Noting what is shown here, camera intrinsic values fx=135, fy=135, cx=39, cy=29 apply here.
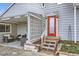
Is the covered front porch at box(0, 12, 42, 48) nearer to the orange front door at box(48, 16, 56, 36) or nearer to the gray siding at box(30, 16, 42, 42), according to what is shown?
the gray siding at box(30, 16, 42, 42)

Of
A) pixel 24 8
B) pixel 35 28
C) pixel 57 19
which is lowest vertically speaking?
pixel 35 28

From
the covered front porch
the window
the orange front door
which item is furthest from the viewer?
the window

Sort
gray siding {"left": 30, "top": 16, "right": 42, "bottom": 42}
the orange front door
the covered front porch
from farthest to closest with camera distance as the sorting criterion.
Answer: the orange front door → gray siding {"left": 30, "top": 16, "right": 42, "bottom": 42} → the covered front porch

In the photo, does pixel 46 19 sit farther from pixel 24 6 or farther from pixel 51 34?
pixel 24 6

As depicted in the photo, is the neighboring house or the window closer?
the neighboring house

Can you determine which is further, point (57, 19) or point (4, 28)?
point (4, 28)

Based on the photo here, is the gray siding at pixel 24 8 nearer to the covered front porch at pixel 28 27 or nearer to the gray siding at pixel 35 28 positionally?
the covered front porch at pixel 28 27

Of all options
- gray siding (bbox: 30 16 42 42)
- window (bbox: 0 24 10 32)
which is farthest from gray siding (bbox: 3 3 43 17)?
window (bbox: 0 24 10 32)

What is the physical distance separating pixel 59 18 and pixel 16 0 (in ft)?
14.3

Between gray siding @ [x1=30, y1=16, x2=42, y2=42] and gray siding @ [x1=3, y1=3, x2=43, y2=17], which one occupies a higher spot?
gray siding @ [x1=3, y1=3, x2=43, y2=17]

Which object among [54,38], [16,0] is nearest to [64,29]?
[54,38]

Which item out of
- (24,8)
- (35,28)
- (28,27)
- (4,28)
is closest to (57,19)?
(35,28)

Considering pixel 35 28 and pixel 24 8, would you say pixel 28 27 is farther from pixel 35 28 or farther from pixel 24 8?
pixel 24 8

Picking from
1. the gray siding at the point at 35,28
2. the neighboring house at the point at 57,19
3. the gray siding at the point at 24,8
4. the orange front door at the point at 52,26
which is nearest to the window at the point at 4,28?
the gray siding at the point at 24,8
